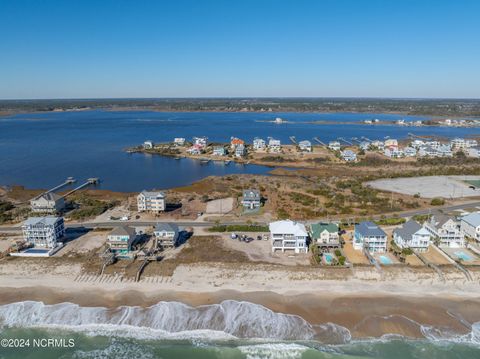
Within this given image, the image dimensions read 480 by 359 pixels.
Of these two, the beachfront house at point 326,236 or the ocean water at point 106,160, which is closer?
the beachfront house at point 326,236

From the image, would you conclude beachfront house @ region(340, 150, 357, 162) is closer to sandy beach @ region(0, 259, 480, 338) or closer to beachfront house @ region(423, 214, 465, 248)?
beachfront house @ region(423, 214, 465, 248)

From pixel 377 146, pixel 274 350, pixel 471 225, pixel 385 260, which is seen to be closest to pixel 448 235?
pixel 471 225

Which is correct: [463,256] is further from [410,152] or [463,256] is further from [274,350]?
[410,152]

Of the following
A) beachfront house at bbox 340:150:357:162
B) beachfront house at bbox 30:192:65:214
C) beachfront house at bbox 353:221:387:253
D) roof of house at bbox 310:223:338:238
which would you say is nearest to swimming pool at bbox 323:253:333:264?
roof of house at bbox 310:223:338:238

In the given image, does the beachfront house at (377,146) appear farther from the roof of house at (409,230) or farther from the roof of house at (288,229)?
the roof of house at (288,229)

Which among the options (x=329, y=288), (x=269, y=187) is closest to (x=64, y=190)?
(x=269, y=187)

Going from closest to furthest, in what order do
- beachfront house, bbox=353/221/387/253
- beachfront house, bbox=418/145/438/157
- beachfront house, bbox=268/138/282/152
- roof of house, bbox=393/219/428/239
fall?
beachfront house, bbox=353/221/387/253
roof of house, bbox=393/219/428/239
beachfront house, bbox=418/145/438/157
beachfront house, bbox=268/138/282/152

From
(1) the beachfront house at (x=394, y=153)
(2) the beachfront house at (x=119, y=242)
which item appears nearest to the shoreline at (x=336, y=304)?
(2) the beachfront house at (x=119, y=242)
